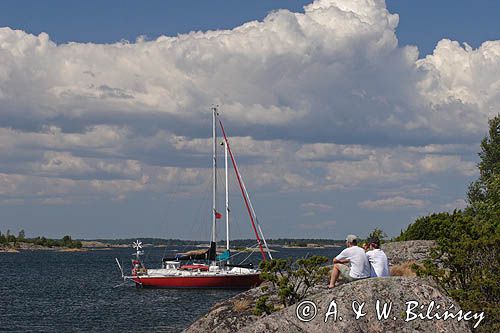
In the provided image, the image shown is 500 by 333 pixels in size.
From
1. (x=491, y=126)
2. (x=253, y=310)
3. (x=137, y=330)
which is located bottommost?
(x=137, y=330)

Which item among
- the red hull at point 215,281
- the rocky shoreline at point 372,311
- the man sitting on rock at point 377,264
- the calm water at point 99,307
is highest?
the man sitting on rock at point 377,264

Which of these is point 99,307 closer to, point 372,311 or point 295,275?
point 295,275

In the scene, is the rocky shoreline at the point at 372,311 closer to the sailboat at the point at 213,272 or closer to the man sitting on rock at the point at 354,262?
the man sitting on rock at the point at 354,262

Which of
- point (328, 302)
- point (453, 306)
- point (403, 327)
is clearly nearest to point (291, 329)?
point (328, 302)

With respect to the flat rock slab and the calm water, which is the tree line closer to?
the flat rock slab

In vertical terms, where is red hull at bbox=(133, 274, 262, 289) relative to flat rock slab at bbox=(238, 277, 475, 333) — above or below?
below

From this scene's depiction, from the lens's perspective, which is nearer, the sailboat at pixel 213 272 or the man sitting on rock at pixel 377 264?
the man sitting on rock at pixel 377 264

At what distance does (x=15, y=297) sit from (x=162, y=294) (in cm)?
1237

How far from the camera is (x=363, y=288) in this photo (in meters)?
13.3

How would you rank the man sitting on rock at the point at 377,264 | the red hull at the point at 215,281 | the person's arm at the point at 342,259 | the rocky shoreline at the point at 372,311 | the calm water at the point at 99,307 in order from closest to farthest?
the rocky shoreline at the point at 372,311 < the person's arm at the point at 342,259 < the man sitting on rock at the point at 377,264 < the calm water at the point at 99,307 < the red hull at the point at 215,281

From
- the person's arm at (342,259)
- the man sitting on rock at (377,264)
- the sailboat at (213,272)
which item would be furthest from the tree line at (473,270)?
the sailboat at (213,272)

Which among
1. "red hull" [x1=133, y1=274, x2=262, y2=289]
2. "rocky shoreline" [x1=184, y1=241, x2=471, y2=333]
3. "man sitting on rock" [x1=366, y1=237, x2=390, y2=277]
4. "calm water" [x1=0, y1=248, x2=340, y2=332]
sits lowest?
→ "calm water" [x1=0, y1=248, x2=340, y2=332]

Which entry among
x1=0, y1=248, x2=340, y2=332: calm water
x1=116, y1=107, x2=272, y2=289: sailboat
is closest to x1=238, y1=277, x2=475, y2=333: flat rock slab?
x1=0, y1=248, x2=340, y2=332: calm water

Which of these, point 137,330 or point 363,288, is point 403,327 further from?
point 137,330
